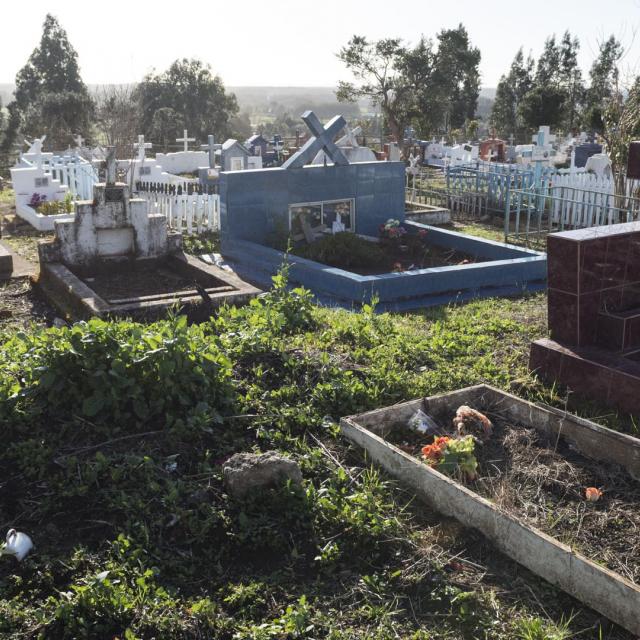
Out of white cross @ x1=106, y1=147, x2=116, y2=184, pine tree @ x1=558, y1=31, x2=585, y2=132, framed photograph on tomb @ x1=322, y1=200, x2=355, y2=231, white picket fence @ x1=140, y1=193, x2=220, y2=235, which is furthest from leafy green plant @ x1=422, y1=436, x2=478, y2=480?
pine tree @ x1=558, y1=31, x2=585, y2=132

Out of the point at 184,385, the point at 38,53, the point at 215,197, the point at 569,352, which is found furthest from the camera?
the point at 38,53

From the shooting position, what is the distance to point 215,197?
13711 millimetres

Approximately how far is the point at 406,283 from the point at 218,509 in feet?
17.3

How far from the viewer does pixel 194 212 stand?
45.2 ft

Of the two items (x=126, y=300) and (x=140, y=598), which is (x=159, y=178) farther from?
(x=140, y=598)

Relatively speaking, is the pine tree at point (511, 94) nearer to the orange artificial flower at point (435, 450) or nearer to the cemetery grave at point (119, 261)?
the cemetery grave at point (119, 261)

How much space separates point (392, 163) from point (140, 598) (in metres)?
Result: 10.1

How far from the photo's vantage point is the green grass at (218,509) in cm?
336

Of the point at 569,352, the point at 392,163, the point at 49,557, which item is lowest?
the point at 49,557

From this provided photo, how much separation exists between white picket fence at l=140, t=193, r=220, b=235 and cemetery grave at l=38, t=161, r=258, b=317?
3592 millimetres

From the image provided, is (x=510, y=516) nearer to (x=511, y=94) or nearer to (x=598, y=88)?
(x=598, y=88)

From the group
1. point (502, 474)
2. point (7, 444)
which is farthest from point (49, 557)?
point (502, 474)

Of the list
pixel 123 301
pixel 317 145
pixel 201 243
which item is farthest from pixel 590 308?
pixel 201 243

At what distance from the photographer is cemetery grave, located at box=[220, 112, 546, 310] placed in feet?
29.8
